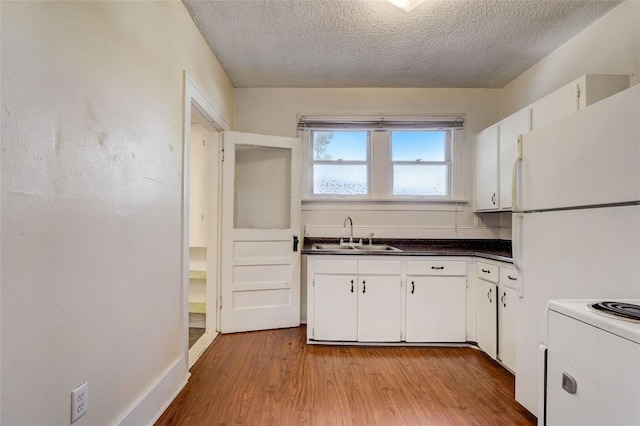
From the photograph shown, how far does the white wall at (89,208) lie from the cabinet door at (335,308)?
3.86 ft

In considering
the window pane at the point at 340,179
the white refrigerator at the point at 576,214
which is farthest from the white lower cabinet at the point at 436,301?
the window pane at the point at 340,179

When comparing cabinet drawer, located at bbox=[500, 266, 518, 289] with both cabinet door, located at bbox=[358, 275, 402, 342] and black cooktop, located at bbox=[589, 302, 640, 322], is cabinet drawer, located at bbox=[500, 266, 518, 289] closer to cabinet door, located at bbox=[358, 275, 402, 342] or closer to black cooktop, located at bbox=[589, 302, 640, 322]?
cabinet door, located at bbox=[358, 275, 402, 342]

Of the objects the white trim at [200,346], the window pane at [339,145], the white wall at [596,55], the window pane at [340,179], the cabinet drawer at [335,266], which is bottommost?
the white trim at [200,346]

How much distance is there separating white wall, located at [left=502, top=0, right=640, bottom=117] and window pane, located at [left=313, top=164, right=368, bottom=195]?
178 cm

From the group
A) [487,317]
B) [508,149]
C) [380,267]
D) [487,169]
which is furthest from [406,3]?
[487,317]

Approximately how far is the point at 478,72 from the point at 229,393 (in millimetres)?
3544

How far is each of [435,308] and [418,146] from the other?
1.79 metres

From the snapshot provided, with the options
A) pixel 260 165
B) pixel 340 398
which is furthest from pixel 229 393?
pixel 260 165

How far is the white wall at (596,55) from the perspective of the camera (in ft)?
6.32

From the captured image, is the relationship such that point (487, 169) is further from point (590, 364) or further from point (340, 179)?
point (590, 364)

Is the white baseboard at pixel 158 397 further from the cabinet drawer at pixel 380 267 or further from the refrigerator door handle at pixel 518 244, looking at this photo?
the refrigerator door handle at pixel 518 244

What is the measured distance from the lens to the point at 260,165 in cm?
317

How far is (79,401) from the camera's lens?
1.12 meters

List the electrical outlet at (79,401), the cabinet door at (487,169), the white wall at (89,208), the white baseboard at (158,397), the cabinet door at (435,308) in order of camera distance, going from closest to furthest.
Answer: the white wall at (89,208)
the electrical outlet at (79,401)
the white baseboard at (158,397)
the cabinet door at (435,308)
the cabinet door at (487,169)
